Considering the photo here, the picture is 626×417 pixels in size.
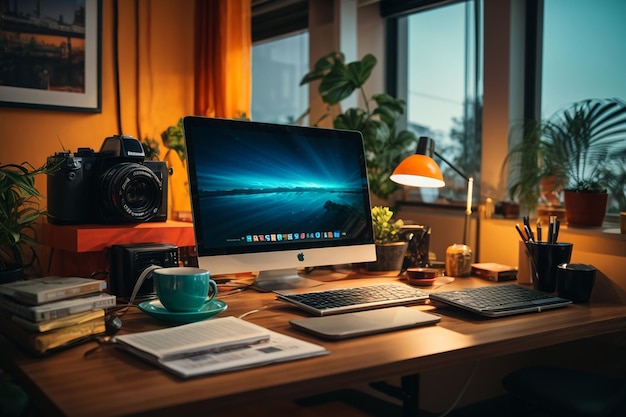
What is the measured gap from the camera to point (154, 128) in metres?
2.99

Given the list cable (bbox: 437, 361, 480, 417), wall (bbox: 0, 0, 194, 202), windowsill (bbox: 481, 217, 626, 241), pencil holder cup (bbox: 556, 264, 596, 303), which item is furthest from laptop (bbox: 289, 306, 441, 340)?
wall (bbox: 0, 0, 194, 202)

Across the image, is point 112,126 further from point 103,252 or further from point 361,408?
point 361,408

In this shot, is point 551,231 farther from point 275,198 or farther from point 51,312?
point 51,312

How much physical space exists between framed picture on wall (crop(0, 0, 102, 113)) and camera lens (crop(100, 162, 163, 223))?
991mm

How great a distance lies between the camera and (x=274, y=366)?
1139mm

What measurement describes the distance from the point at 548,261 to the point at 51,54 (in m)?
2.07

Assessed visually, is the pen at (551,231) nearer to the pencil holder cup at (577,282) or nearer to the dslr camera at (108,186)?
the pencil holder cup at (577,282)

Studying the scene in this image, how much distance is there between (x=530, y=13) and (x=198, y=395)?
6.99 ft

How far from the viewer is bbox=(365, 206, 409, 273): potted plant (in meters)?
2.10

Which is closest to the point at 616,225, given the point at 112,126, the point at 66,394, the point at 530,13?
the point at 530,13

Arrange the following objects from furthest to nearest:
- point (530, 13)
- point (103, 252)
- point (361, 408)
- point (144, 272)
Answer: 1. point (361, 408)
2. point (530, 13)
3. point (103, 252)
4. point (144, 272)

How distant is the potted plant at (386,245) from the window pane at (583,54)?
2.51 feet

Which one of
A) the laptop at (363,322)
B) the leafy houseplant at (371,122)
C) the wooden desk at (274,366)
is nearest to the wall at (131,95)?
the leafy houseplant at (371,122)

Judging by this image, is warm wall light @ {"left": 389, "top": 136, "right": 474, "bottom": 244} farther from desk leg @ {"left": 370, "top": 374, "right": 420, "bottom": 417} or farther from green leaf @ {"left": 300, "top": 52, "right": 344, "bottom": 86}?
green leaf @ {"left": 300, "top": 52, "right": 344, "bottom": 86}
